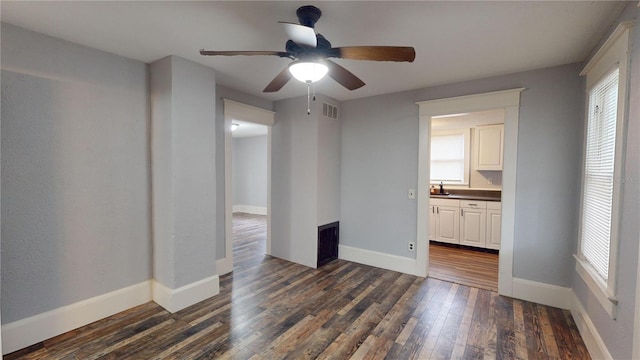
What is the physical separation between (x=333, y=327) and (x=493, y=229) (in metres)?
3.43

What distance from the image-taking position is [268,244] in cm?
433

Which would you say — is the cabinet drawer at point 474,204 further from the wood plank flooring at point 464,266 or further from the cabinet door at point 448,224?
the wood plank flooring at point 464,266

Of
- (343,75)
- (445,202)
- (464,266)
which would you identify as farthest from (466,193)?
(343,75)

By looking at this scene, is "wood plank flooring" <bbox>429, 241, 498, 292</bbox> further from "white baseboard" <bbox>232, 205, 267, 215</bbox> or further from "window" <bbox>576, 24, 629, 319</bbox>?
"white baseboard" <bbox>232, 205, 267, 215</bbox>

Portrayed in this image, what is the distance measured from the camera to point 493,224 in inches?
175

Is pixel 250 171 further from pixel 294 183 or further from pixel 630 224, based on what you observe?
pixel 630 224

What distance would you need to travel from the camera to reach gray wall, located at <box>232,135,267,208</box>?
8070 mm

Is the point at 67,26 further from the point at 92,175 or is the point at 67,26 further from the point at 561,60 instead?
the point at 561,60

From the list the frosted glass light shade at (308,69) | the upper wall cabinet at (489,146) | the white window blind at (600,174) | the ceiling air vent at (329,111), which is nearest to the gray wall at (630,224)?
the white window blind at (600,174)

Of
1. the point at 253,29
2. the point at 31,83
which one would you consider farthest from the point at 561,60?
the point at 31,83

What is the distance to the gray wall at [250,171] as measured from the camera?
26.5 feet

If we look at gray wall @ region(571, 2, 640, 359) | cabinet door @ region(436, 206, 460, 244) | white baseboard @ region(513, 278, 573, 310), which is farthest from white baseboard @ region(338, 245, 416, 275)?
gray wall @ region(571, 2, 640, 359)

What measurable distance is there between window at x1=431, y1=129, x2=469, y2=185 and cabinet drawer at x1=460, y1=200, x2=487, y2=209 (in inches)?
29.2

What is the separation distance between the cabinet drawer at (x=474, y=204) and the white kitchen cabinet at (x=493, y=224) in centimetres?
7
